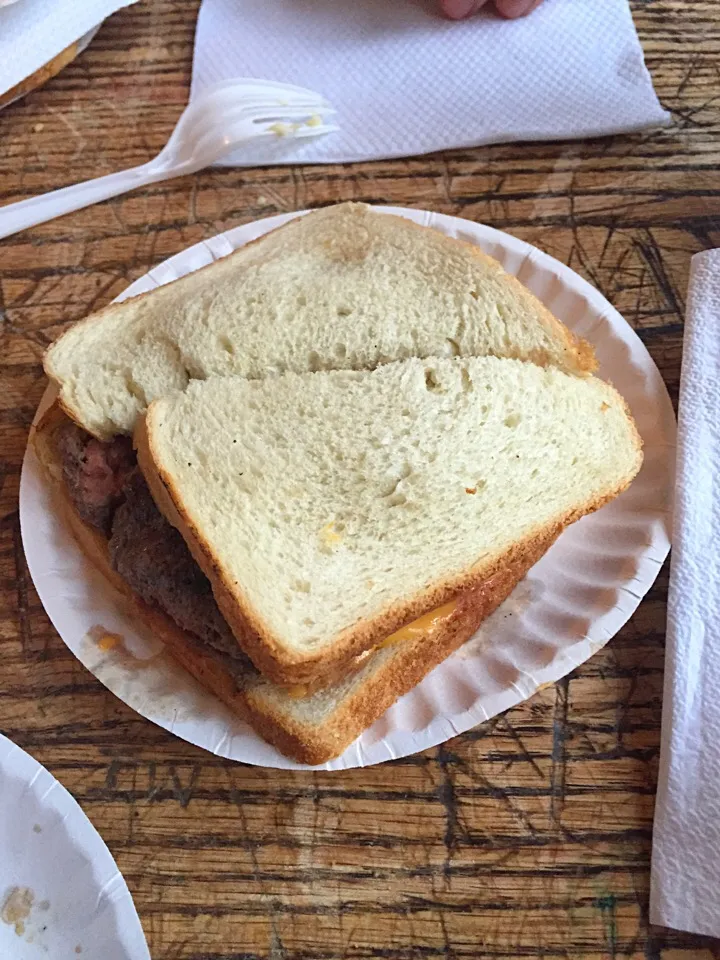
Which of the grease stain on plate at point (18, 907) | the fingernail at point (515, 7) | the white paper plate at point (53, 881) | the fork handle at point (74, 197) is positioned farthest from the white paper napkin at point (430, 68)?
the grease stain on plate at point (18, 907)

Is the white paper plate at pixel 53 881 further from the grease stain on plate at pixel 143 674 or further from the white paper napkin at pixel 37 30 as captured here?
the white paper napkin at pixel 37 30

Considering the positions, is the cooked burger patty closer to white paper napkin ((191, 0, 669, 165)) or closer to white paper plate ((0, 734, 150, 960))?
white paper plate ((0, 734, 150, 960))

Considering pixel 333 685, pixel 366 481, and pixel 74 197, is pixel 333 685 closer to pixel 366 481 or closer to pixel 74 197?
pixel 366 481

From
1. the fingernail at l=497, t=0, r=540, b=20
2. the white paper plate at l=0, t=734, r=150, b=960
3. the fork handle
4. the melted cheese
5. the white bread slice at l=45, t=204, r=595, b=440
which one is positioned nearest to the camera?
the white paper plate at l=0, t=734, r=150, b=960

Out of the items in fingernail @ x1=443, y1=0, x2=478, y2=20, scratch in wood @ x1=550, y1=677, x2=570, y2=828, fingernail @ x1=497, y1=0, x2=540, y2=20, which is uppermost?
fingernail @ x1=443, y1=0, x2=478, y2=20

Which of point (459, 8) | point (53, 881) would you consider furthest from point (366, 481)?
point (459, 8)

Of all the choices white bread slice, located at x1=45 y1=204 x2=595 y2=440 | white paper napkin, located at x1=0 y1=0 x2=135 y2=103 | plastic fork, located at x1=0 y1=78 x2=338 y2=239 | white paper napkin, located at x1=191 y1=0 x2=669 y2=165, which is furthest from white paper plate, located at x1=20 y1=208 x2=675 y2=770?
white paper napkin, located at x1=0 y1=0 x2=135 y2=103

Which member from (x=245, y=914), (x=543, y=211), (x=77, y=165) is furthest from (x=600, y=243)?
(x=245, y=914)
